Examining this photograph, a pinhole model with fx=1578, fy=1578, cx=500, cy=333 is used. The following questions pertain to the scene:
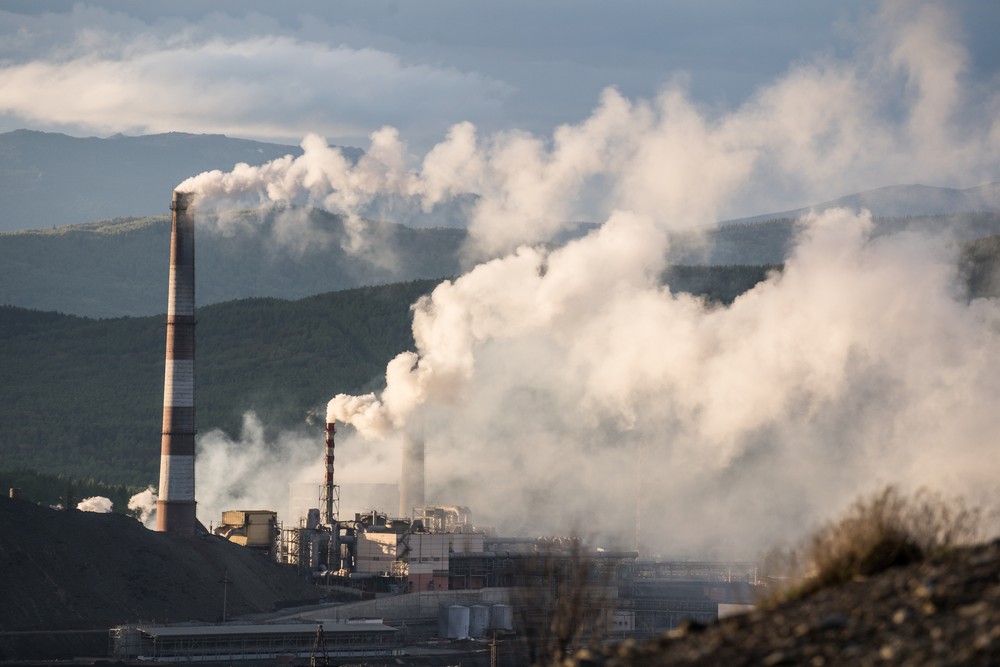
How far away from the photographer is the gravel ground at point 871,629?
13516mm

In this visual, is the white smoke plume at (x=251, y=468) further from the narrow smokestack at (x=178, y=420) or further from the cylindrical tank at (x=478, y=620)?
the cylindrical tank at (x=478, y=620)

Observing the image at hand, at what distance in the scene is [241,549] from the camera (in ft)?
288

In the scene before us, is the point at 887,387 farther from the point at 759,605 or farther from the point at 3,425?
the point at 3,425

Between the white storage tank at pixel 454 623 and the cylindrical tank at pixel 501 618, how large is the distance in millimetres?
1468

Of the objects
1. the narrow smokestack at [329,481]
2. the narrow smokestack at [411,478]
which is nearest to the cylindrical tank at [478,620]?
the narrow smokestack at [329,481]

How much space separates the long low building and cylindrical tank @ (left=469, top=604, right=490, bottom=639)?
7.77m

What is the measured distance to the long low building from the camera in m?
67.5

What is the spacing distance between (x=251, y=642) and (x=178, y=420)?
17257 millimetres

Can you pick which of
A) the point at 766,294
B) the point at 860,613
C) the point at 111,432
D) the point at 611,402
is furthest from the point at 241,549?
the point at 111,432

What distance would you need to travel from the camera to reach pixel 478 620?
82.8m

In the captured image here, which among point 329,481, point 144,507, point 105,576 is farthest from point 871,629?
point 144,507

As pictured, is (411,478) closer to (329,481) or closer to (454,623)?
(329,481)

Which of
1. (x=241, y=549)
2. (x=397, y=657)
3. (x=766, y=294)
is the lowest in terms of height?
(x=397, y=657)

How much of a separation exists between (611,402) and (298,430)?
39104 millimetres
